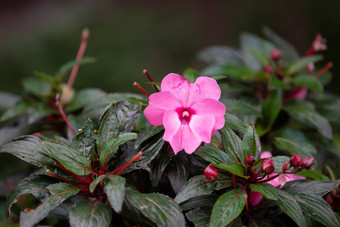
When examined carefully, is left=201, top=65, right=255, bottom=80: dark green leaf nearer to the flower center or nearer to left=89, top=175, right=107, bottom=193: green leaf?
the flower center

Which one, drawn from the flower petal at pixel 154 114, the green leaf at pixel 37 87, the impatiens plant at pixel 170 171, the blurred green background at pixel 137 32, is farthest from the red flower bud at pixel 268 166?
the blurred green background at pixel 137 32

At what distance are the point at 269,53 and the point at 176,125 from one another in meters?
0.80

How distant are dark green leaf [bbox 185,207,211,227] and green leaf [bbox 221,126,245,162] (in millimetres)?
132

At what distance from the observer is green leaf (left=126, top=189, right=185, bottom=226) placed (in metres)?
0.69

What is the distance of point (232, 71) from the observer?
1.25 meters

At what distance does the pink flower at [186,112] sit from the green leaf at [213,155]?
54 millimetres

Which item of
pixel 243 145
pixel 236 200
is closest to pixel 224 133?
Result: pixel 243 145

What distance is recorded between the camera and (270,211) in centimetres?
88

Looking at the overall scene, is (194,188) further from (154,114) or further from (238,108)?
(238,108)

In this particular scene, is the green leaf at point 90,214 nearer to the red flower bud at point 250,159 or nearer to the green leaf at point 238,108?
the red flower bud at point 250,159

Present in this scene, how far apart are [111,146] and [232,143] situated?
0.27 meters

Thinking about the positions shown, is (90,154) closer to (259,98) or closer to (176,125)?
(176,125)

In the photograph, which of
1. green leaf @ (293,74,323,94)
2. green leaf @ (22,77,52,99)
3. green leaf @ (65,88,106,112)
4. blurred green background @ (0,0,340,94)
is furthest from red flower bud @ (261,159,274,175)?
blurred green background @ (0,0,340,94)

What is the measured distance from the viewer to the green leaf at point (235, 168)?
74 centimetres
